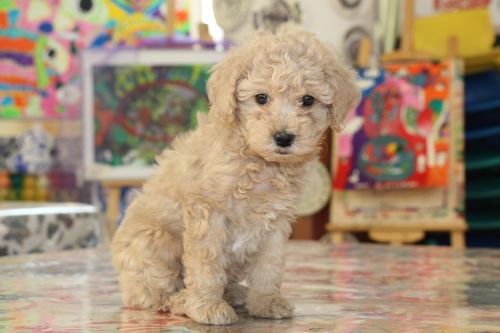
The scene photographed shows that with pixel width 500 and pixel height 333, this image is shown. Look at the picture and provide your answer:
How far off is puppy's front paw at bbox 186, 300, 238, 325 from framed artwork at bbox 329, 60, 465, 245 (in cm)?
222

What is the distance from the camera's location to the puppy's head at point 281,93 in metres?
1.01

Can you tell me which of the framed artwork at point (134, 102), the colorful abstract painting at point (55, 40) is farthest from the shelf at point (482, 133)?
the colorful abstract painting at point (55, 40)

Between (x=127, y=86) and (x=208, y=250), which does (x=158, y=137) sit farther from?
(x=208, y=250)

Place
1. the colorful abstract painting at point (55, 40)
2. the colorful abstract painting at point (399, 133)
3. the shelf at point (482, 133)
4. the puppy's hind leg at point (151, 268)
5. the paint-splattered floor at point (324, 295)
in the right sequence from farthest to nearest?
the colorful abstract painting at point (55, 40) < the shelf at point (482, 133) < the colorful abstract painting at point (399, 133) < the puppy's hind leg at point (151, 268) < the paint-splattered floor at point (324, 295)

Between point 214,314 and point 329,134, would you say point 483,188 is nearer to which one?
point 329,134

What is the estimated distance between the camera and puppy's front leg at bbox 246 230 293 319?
1.08 meters

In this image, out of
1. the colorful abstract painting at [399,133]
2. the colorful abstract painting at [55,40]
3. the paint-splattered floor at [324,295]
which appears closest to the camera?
the paint-splattered floor at [324,295]

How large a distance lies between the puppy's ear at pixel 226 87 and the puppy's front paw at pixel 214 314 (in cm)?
26

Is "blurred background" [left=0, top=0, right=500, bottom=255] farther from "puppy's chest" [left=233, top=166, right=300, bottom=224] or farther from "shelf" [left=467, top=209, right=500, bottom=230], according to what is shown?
"puppy's chest" [left=233, top=166, right=300, bottom=224]

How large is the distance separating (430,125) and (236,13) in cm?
142

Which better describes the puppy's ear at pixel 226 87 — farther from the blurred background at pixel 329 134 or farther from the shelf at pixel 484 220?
the shelf at pixel 484 220

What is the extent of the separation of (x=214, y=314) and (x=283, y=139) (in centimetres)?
25

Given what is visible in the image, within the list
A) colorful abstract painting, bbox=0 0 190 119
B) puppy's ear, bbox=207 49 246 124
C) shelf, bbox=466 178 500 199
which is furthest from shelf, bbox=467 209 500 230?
puppy's ear, bbox=207 49 246 124

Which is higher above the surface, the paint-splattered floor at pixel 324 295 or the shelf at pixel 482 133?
the shelf at pixel 482 133
